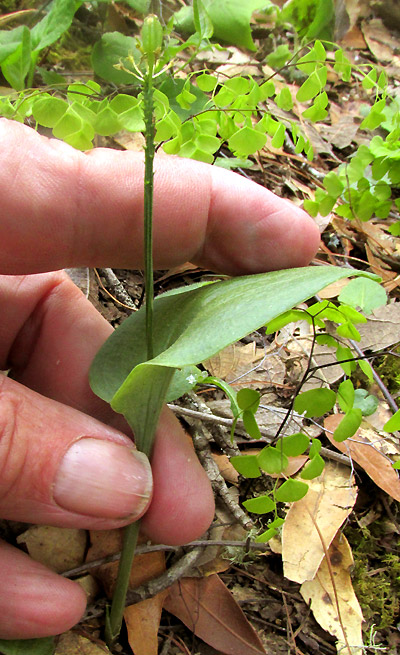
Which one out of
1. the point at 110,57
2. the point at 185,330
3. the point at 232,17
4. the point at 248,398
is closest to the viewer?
the point at 185,330

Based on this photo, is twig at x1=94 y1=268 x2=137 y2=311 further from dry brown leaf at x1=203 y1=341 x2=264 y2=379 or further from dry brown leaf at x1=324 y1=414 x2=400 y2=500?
dry brown leaf at x1=324 y1=414 x2=400 y2=500

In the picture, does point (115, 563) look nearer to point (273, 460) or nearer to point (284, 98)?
point (273, 460)

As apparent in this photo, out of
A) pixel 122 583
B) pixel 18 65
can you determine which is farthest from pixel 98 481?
pixel 18 65

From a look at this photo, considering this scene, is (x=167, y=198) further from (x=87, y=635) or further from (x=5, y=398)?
(x=87, y=635)

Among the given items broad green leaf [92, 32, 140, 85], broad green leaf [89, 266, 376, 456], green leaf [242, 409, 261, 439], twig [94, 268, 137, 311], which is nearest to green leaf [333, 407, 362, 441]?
green leaf [242, 409, 261, 439]

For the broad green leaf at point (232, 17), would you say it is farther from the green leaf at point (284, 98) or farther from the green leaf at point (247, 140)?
the green leaf at point (247, 140)

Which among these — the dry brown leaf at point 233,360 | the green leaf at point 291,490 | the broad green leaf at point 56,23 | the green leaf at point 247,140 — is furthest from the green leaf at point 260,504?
the broad green leaf at point 56,23
